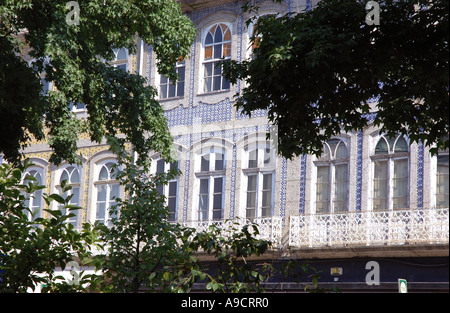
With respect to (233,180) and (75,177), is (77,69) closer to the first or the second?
(233,180)

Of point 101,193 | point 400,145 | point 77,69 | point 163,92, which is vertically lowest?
point 101,193

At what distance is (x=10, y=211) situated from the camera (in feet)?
21.2

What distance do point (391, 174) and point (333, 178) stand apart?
44.9 inches

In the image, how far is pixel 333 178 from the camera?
15.6 m

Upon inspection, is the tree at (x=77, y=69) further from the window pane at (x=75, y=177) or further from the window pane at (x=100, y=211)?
the window pane at (x=75, y=177)

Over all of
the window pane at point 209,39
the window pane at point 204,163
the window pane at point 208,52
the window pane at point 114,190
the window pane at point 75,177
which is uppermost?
the window pane at point 209,39

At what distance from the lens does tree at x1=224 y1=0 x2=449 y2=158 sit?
24.3ft

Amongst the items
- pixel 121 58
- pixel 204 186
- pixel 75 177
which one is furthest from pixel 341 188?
pixel 75 177

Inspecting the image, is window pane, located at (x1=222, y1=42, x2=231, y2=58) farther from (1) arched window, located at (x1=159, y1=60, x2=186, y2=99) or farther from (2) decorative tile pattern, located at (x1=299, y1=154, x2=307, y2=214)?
(2) decorative tile pattern, located at (x1=299, y1=154, x2=307, y2=214)

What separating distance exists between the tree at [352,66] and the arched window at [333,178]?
748 cm

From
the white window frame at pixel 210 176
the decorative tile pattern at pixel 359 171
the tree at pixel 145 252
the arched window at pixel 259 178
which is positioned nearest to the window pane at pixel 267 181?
the arched window at pixel 259 178

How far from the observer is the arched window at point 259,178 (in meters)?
16.2

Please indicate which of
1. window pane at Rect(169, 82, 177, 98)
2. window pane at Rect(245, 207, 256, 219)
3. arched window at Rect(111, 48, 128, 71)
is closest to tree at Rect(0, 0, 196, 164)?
window pane at Rect(245, 207, 256, 219)

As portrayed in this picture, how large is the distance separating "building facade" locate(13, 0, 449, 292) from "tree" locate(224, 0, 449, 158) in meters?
6.05
